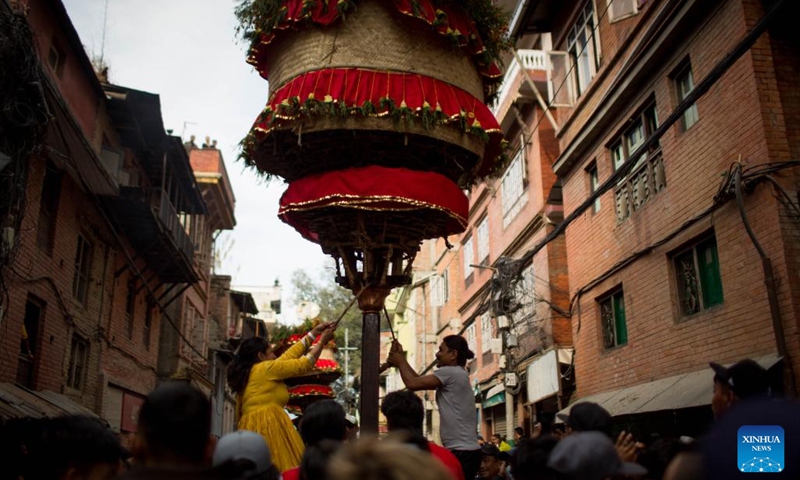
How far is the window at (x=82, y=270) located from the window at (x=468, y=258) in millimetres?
13957

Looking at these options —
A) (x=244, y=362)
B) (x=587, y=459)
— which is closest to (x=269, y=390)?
(x=244, y=362)

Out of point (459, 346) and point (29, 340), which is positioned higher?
point (29, 340)

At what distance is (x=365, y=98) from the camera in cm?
639

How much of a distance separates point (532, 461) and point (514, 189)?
1852 centimetres

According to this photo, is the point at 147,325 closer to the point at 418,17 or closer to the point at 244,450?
the point at 418,17

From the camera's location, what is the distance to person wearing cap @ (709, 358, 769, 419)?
3523mm

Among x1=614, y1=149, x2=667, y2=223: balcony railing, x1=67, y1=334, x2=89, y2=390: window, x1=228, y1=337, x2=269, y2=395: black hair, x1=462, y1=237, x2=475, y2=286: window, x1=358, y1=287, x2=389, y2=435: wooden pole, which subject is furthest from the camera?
x1=462, y1=237, x2=475, y2=286: window

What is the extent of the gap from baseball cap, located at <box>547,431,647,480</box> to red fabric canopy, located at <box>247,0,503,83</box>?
436 centimetres

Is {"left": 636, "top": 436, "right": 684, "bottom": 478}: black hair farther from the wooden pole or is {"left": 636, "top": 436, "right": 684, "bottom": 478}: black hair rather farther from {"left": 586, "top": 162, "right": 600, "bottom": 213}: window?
{"left": 586, "top": 162, "right": 600, "bottom": 213}: window

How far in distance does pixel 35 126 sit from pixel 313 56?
20.5 ft

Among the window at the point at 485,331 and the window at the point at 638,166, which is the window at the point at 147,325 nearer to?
the window at the point at 485,331

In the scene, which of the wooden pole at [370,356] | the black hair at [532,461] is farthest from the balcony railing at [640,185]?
the black hair at [532,461]

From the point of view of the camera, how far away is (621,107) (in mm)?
13562

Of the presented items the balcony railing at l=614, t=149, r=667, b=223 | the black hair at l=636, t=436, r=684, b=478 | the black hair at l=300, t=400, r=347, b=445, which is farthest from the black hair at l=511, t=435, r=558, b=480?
the balcony railing at l=614, t=149, r=667, b=223
